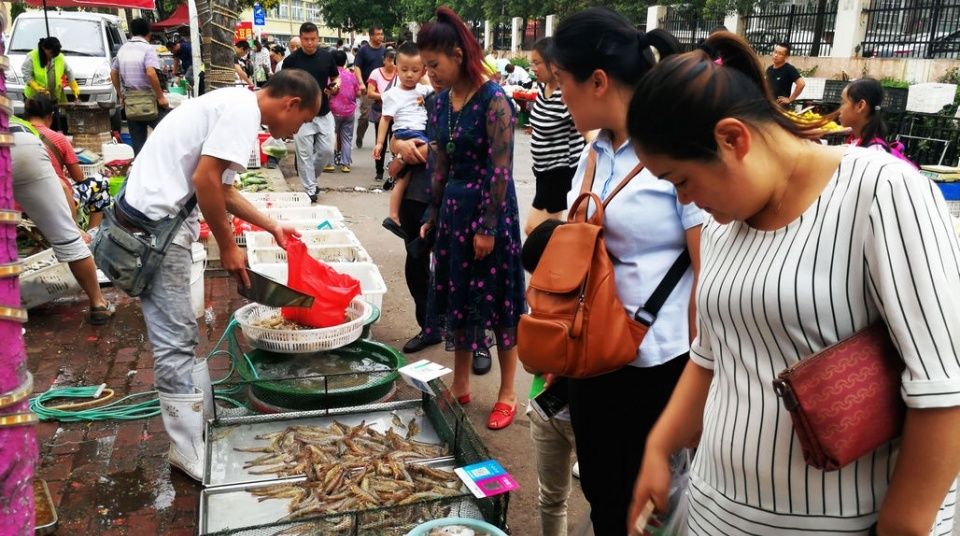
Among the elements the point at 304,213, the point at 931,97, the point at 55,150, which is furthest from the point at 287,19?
the point at 304,213

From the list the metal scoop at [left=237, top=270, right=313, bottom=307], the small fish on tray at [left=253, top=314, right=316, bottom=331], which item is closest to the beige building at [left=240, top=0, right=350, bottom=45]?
the small fish on tray at [left=253, top=314, right=316, bottom=331]

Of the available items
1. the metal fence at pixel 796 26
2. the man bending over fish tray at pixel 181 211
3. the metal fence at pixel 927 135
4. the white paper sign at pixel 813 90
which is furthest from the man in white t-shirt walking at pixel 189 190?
the metal fence at pixel 796 26

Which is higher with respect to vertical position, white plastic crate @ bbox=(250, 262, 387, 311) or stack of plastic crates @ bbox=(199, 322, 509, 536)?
white plastic crate @ bbox=(250, 262, 387, 311)

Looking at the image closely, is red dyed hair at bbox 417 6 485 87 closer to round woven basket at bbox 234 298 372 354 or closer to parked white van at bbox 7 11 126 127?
round woven basket at bbox 234 298 372 354

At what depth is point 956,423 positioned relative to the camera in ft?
3.92

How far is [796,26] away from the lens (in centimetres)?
1847

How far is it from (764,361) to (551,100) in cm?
411

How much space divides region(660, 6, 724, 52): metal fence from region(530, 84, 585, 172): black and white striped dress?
16564 mm

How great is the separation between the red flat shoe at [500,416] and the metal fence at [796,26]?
54.6 feet

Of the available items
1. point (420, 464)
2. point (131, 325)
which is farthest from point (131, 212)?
point (131, 325)

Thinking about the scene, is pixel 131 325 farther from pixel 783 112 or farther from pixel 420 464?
pixel 783 112

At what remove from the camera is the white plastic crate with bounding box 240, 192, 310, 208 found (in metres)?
6.96

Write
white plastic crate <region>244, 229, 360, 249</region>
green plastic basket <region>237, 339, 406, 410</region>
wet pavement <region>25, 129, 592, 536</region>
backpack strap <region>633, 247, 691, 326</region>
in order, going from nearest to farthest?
backpack strap <region>633, 247, 691, 326</region>
wet pavement <region>25, 129, 592, 536</region>
green plastic basket <region>237, 339, 406, 410</region>
white plastic crate <region>244, 229, 360, 249</region>

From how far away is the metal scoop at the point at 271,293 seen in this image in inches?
150
